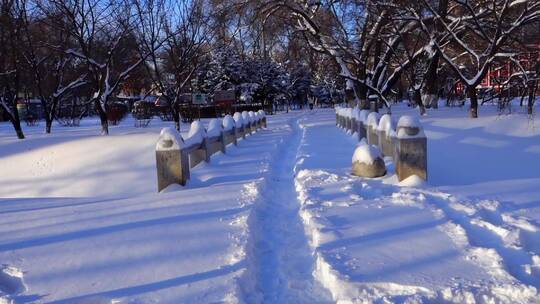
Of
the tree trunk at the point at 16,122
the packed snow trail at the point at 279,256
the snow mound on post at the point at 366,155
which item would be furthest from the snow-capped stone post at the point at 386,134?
the tree trunk at the point at 16,122

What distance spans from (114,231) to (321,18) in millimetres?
23257

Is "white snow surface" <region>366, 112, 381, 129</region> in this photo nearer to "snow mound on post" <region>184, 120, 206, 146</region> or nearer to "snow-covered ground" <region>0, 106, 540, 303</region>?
"snow-covered ground" <region>0, 106, 540, 303</region>

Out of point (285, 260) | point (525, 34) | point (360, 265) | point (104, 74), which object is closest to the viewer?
point (360, 265)

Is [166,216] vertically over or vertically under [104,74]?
under

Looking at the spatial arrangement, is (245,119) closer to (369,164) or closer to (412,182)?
(369,164)

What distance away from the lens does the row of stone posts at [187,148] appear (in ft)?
27.0

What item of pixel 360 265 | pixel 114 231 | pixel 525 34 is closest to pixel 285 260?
pixel 360 265

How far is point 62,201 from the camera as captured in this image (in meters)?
7.68

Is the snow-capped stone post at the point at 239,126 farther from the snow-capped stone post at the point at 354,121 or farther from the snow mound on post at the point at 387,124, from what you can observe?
the snow mound on post at the point at 387,124

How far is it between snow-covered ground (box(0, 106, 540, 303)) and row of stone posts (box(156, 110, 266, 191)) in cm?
26

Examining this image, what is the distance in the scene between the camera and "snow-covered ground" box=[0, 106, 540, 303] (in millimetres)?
3869

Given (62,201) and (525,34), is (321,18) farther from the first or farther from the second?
(62,201)

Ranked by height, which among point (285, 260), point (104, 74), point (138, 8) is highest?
point (138, 8)

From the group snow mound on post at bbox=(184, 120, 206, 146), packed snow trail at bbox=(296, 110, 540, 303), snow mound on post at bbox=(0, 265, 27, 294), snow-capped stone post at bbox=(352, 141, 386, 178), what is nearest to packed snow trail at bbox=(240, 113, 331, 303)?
packed snow trail at bbox=(296, 110, 540, 303)
